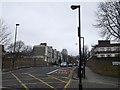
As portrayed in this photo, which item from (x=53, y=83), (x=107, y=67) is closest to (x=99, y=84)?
(x=53, y=83)

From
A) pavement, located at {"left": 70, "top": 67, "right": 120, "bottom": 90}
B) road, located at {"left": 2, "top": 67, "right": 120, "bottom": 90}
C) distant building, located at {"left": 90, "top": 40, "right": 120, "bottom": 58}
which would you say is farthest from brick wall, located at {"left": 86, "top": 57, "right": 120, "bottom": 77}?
distant building, located at {"left": 90, "top": 40, "right": 120, "bottom": 58}

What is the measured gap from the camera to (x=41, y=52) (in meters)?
137

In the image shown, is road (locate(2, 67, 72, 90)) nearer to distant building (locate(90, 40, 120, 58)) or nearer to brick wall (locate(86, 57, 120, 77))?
brick wall (locate(86, 57, 120, 77))

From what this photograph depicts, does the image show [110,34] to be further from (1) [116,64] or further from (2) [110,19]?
(1) [116,64]

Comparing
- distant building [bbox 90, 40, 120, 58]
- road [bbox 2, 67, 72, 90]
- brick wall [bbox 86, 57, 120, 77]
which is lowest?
road [bbox 2, 67, 72, 90]

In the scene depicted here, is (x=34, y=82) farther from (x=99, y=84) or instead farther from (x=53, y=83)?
(x=99, y=84)

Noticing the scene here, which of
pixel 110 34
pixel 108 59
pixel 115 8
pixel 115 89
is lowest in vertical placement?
pixel 115 89

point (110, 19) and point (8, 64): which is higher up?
point (110, 19)

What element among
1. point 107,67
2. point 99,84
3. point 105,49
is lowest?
point 99,84

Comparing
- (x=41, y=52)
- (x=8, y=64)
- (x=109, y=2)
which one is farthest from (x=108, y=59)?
(x=41, y=52)

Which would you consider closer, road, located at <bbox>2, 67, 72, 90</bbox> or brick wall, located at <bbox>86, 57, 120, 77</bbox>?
road, located at <bbox>2, 67, 72, 90</bbox>

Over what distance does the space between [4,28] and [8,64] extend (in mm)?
12092

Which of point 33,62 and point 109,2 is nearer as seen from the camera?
point 109,2

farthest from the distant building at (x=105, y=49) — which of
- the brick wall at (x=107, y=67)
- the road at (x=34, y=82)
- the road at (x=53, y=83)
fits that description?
the road at (x=34, y=82)
